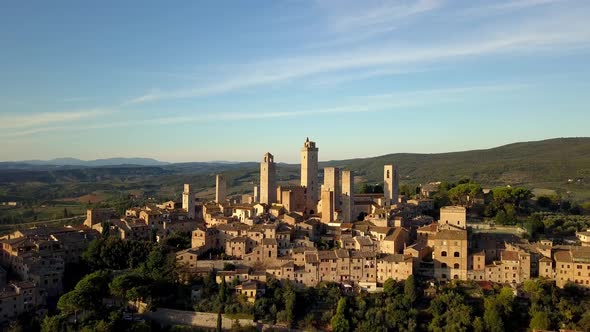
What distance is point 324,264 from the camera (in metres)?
30.8

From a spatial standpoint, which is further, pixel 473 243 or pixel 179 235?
pixel 179 235

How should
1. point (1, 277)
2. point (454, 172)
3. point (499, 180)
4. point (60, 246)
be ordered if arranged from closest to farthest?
point (1, 277)
point (60, 246)
point (499, 180)
point (454, 172)

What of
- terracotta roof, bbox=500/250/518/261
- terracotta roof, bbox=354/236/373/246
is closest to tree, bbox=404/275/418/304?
terracotta roof, bbox=354/236/373/246

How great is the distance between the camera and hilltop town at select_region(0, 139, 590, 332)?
1182 inches

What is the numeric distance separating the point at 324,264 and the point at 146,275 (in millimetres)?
10932

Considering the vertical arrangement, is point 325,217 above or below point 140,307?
above

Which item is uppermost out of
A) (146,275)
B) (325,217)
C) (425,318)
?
(325,217)

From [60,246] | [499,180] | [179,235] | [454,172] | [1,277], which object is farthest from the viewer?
[454,172]

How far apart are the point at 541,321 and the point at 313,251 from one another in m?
13.4

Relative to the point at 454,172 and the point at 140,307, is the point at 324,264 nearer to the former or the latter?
the point at 140,307

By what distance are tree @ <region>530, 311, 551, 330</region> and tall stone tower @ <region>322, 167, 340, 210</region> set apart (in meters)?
17.7

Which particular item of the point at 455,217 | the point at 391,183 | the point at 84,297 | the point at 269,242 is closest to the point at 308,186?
the point at 391,183

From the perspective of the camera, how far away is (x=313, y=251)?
31781mm

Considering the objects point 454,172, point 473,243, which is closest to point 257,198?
point 473,243
